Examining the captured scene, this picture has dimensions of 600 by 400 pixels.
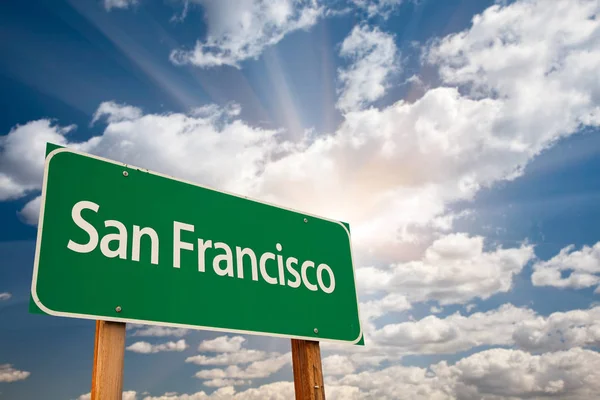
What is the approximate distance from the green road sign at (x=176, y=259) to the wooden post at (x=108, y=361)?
8 cm

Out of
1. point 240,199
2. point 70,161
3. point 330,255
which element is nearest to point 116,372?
point 70,161

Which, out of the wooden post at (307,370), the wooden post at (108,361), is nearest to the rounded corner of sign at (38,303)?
the wooden post at (108,361)

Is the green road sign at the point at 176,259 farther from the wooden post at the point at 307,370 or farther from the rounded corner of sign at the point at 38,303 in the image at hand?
the wooden post at the point at 307,370

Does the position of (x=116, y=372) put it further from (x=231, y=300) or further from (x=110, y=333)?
(x=231, y=300)

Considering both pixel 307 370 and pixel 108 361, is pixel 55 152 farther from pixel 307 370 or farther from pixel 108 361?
pixel 307 370

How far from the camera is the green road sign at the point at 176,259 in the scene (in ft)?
8.40

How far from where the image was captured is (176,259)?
2947 millimetres

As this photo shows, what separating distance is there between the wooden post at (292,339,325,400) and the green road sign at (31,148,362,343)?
0.43ft

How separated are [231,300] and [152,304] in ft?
1.78

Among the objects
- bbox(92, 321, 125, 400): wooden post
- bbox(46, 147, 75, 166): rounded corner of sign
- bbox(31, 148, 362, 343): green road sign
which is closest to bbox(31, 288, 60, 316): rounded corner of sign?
bbox(31, 148, 362, 343): green road sign

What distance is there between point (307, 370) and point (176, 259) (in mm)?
1330

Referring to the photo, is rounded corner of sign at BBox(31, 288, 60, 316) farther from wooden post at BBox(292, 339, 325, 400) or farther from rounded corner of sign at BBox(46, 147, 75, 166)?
wooden post at BBox(292, 339, 325, 400)

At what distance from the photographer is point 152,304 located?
275cm

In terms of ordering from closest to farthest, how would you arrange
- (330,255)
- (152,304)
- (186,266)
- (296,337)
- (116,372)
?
1. (116,372)
2. (152,304)
3. (186,266)
4. (296,337)
5. (330,255)
